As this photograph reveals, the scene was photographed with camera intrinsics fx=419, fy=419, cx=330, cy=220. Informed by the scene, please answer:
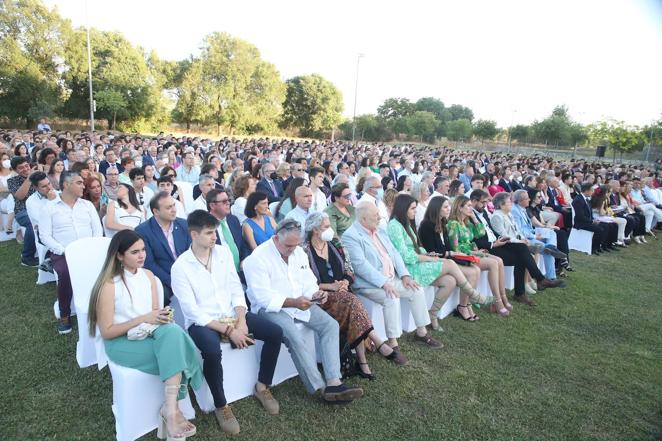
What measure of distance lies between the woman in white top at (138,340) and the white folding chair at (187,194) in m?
3.02

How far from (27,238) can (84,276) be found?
9.19 ft

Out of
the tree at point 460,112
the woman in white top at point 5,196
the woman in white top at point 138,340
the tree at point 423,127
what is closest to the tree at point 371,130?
the tree at point 423,127

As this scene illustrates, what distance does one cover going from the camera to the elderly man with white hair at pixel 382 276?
3.85m

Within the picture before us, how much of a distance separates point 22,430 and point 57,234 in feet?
6.69

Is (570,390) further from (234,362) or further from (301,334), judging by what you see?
(234,362)

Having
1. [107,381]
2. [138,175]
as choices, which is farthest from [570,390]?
[138,175]

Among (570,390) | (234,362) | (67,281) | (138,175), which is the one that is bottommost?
(570,390)

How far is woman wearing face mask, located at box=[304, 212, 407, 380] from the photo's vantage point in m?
3.38

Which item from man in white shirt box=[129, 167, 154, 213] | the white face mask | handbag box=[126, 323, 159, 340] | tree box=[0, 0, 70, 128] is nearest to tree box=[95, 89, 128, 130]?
tree box=[0, 0, 70, 128]

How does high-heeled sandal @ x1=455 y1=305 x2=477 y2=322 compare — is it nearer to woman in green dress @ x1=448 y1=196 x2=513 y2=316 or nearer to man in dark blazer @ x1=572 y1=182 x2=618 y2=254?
woman in green dress @ x1=448 y1=196 x2=513 y2=316

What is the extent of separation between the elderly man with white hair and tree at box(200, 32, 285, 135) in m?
37.9

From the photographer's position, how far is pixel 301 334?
10.5 ft

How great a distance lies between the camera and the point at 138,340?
262cm

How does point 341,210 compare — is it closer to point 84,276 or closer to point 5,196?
point 84,276
